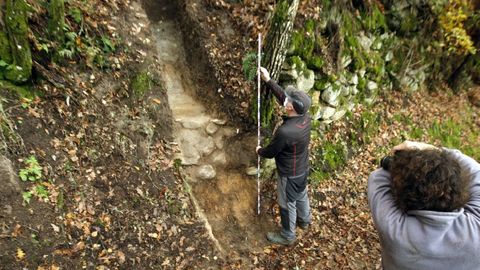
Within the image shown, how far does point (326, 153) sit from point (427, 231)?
5.54 m

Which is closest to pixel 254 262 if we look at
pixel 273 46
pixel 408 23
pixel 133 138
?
pixel 133 138

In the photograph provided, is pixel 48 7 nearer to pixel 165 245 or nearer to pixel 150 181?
pixel 150 181

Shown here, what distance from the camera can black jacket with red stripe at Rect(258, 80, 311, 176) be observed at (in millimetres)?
4992

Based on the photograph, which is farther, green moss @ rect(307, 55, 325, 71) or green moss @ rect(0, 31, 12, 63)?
green moss @ rect(307, 55, 325, 71)

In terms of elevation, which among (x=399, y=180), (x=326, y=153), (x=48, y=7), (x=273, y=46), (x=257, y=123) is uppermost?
(x=48, y=7)

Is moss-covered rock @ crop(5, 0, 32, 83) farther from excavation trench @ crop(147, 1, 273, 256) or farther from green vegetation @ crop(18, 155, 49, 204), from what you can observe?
excavation trench @ crop(147, 1, 273, 256)

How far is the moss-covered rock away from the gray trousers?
13.8 feet

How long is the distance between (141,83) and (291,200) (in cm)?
341

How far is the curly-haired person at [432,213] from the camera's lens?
92.9 inches

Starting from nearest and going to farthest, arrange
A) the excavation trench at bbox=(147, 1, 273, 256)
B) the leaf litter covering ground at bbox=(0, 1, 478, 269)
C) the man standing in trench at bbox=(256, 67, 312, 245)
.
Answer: the leaf litter covering ground at bbox=(0, 1, 478, 269), the man standing in trench at bbox=(256, 67, 312, 245), the excavation trench at bbox=(147, 1, 273, 256)

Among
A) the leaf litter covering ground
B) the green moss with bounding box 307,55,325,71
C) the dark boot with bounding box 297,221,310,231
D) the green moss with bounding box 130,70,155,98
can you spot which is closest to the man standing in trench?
the dark boot with bounding box 297,221,310,231

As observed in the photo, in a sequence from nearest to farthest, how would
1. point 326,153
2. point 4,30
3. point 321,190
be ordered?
point 4,30 < point 321,190 < point 326,153

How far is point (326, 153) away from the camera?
25.9 ft

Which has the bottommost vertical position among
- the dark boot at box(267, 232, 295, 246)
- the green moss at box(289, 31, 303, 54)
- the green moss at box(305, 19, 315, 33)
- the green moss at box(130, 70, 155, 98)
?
the dark boot at box(267, 232, 295, 246)
